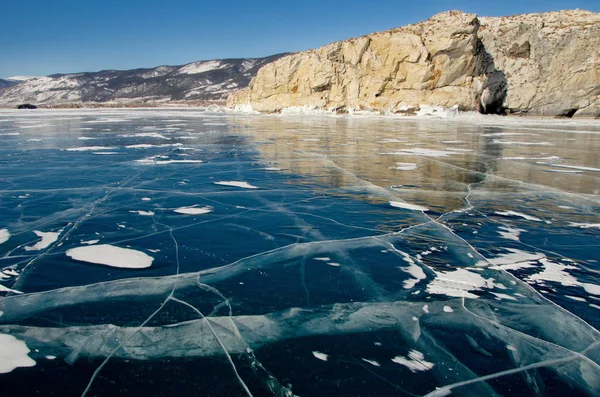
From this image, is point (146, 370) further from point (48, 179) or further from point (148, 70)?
point (148, 70)

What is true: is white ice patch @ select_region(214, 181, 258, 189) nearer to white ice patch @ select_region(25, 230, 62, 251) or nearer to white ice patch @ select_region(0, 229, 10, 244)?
white ice patch @ select_region(25, 230, 62, 251)

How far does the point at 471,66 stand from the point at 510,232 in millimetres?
30932

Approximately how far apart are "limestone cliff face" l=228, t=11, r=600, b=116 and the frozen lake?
26894 millimetres

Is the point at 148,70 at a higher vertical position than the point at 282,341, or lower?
higher

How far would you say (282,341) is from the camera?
6.38ft

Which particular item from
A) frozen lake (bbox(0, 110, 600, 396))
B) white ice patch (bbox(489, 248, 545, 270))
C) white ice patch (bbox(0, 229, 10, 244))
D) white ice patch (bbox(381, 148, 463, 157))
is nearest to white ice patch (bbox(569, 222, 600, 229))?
frozen lake (bbox(0, 110, 600, 396))

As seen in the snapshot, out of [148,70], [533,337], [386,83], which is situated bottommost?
[533,337]

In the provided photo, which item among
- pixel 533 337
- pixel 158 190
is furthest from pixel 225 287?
pixel 158 190

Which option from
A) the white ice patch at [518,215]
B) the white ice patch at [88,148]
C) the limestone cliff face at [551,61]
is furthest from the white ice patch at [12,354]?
the limestone cliff face at [551,61]

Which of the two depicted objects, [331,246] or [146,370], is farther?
[331,246]

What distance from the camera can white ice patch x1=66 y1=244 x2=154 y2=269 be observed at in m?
2.90

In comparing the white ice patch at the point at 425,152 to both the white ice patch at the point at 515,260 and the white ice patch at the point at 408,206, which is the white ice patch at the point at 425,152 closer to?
the white ice patch at the point at 408,206

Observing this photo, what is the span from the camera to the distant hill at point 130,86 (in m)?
142

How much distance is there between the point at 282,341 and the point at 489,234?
240cm
